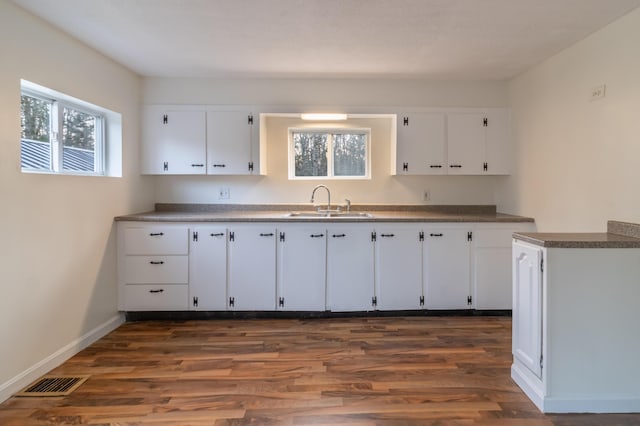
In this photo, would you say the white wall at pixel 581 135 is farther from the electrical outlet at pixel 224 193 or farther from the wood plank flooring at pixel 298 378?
the electrical outlet at pixel 224 193

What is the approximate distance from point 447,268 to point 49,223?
306 cm

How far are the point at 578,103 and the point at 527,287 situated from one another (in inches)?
60.7

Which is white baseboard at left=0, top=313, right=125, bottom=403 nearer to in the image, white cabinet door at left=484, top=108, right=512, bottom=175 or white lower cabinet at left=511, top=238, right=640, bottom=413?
white lower cabinet at left=511, top=238, right=640, bottom=413

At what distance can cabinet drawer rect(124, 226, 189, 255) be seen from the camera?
10.9ft

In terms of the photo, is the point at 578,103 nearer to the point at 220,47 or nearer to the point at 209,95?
the point at 220,47

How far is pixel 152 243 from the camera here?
11.0ft

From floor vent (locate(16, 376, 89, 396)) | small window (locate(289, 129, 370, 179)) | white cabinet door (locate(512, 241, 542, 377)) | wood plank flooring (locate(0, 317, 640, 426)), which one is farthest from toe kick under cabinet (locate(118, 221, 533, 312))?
white cabinet door (locate(512, 241, 542, 377))

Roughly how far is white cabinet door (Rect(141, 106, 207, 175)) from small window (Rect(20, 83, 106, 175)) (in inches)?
17.2

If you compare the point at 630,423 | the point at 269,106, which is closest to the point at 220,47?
the point at 269,106

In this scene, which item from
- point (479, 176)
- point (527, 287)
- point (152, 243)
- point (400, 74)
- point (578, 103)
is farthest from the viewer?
point (479, 176)

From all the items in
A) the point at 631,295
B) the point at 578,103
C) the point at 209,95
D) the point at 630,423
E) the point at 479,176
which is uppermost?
the point at 209,95

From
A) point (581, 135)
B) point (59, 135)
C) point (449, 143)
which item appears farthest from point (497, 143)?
point (59, 135)

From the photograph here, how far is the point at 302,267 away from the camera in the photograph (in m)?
3.37

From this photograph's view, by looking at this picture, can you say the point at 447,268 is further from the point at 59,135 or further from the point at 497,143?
the point at 59,135
